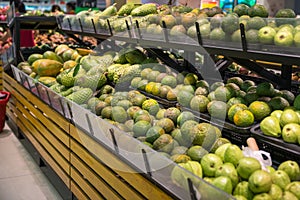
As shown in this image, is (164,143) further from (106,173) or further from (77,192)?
(77,192)

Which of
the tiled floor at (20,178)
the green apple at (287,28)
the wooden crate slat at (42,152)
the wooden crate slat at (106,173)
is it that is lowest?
the tiled floor at (20,178)

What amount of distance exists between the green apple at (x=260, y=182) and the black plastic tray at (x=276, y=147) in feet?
0.93

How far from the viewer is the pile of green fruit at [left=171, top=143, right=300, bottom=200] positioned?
56.4 inches

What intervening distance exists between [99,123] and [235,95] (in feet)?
2.64

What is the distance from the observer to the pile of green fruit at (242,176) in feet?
4.70

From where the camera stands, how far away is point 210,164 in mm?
1672

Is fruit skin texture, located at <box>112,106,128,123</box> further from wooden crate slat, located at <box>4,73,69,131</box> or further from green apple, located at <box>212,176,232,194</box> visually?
green apple, located at <box>212,176,232,194</box>

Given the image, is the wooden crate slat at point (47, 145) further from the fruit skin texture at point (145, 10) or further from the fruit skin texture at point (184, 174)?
the fruit skin texture at point (184, 174)

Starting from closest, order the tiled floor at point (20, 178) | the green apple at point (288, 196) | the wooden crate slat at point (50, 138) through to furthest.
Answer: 1. the green apple at point (288, 196)
2. the wooden crate slat at point (50, 138)
3. the tiled floor at point (20, 178)

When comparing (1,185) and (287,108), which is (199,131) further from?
(1,185)

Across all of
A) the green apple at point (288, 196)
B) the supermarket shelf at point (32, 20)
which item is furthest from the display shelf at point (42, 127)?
Result: the green apple at point (288, 196)

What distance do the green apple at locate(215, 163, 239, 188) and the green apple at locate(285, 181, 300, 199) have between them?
20cm

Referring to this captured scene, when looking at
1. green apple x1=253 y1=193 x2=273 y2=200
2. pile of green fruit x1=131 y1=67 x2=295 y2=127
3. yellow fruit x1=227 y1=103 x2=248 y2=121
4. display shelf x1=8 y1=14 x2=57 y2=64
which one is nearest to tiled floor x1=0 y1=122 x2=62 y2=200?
display shelf x1=8 y1=14 x2=57 y2=64

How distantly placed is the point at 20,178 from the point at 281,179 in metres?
2.74
